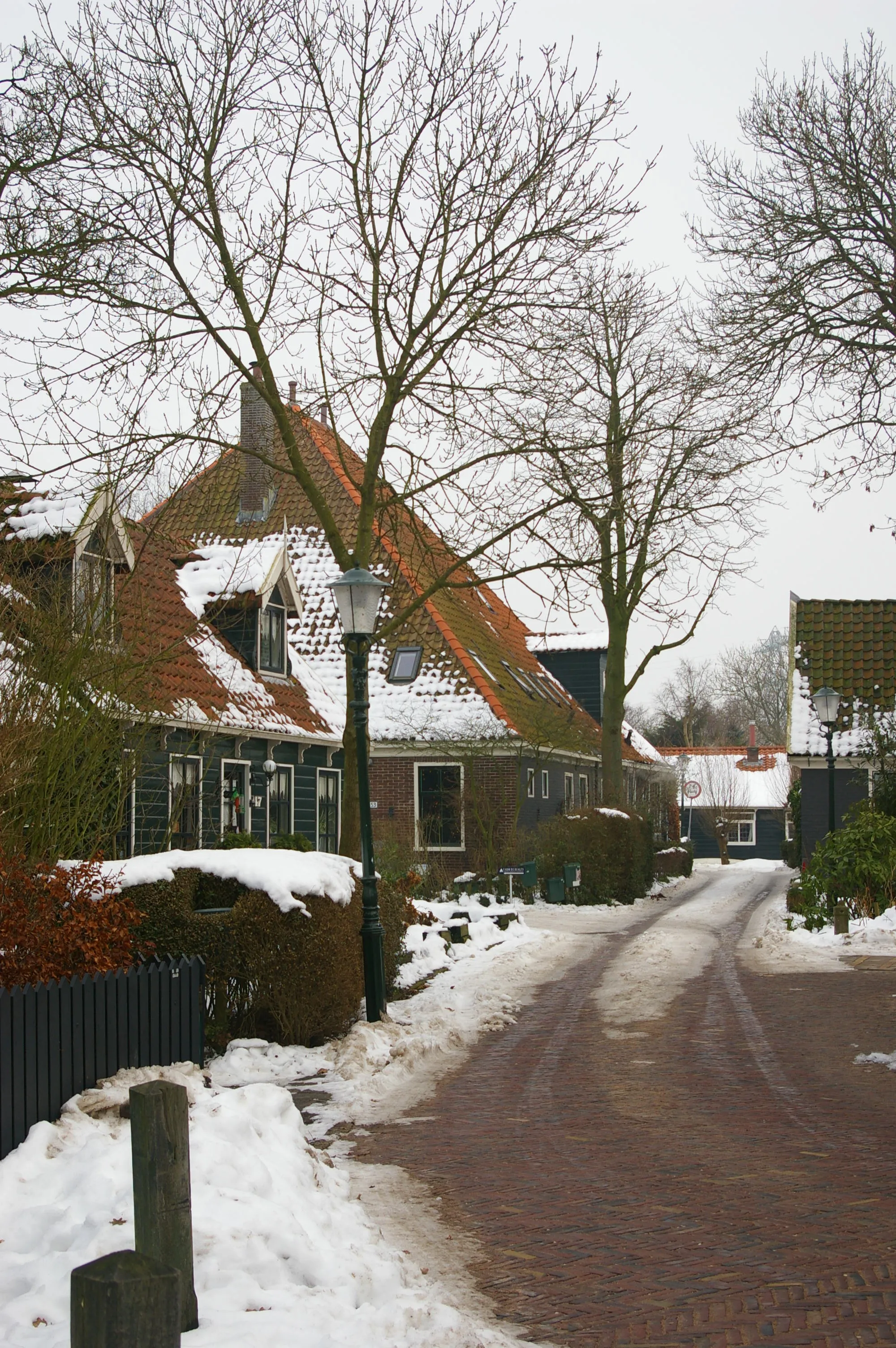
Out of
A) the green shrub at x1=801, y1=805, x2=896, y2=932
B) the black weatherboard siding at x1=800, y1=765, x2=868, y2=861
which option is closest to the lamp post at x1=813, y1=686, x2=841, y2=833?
the green shrub at x1=801, y1=805, x2=896, y2=932

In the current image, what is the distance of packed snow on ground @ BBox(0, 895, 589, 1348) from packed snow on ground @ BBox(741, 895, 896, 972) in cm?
802

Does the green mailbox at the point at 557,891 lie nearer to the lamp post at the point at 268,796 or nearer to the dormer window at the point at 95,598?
the lamp post at the point at 268,796

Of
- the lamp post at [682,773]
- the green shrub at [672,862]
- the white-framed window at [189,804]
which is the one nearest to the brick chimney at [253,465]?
the white-framed window at [189,804]

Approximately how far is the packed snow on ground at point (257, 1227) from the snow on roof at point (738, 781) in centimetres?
5219

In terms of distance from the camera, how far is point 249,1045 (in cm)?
1018

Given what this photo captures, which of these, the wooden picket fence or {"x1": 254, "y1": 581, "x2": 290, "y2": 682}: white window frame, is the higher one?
{"x1": 254, "y1": 581, "x2": 290, "y2": 682}: white window frame

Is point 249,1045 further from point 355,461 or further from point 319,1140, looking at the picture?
point 355,461

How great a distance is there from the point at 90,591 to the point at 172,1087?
26.7ft

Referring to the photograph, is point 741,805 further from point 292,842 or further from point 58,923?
point 58,923

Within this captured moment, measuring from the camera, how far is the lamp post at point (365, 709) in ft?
37.0

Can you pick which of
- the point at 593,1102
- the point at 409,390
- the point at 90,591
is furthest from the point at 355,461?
the point at 593,1102

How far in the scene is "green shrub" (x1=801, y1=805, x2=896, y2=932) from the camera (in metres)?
18.9

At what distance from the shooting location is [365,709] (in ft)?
39.8

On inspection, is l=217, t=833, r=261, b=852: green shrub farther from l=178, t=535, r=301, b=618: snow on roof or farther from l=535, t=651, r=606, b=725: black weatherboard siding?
l=535, t=651, r=606, b=725: black weatherboard siding
